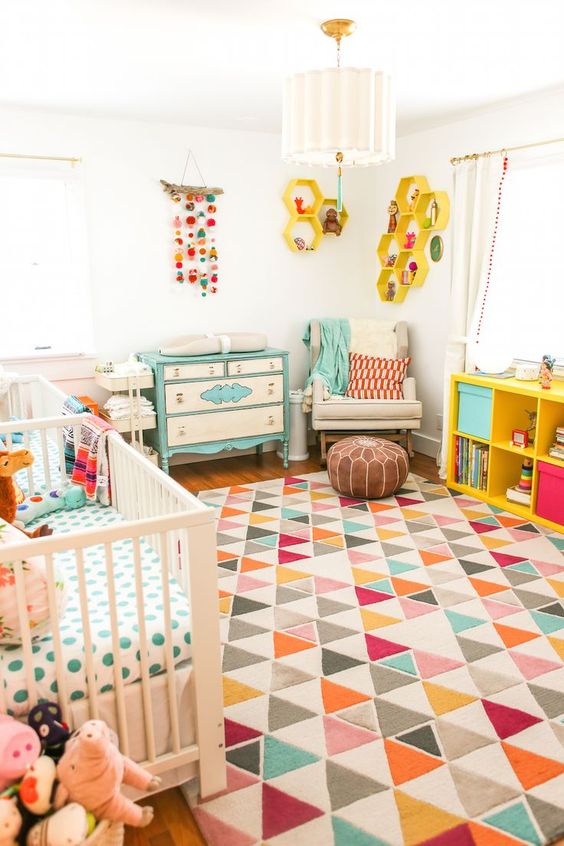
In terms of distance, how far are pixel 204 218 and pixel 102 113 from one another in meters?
0.92

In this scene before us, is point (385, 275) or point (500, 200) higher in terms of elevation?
point (500, 200)

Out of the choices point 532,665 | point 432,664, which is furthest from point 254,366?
point 532,665

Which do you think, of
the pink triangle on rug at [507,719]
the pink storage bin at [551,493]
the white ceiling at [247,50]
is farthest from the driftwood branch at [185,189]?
the pink triangle on rug at [507,719]

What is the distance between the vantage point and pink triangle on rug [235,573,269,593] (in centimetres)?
297

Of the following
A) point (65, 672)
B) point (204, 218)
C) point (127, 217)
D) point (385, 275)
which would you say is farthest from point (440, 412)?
point (65, 672)

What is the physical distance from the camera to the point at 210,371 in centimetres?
441

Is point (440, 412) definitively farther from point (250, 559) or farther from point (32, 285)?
point (32, 285)

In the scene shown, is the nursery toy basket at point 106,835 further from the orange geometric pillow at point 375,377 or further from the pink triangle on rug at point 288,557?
the orange geometric pillow at point 375,377

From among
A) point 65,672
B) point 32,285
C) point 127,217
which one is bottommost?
point 65,672

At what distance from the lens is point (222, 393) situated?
4.47m

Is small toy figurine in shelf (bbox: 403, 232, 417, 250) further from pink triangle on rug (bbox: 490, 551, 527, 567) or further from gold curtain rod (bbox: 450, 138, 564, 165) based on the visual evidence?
pink triangle on rug (bbox: 490, 551, 527, 567)

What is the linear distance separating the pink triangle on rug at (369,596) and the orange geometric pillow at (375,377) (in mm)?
2078

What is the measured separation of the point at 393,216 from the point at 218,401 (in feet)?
6.38

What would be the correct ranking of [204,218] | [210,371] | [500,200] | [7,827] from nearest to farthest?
[7,827] < [500,200] < [210,371] < [204,218]
